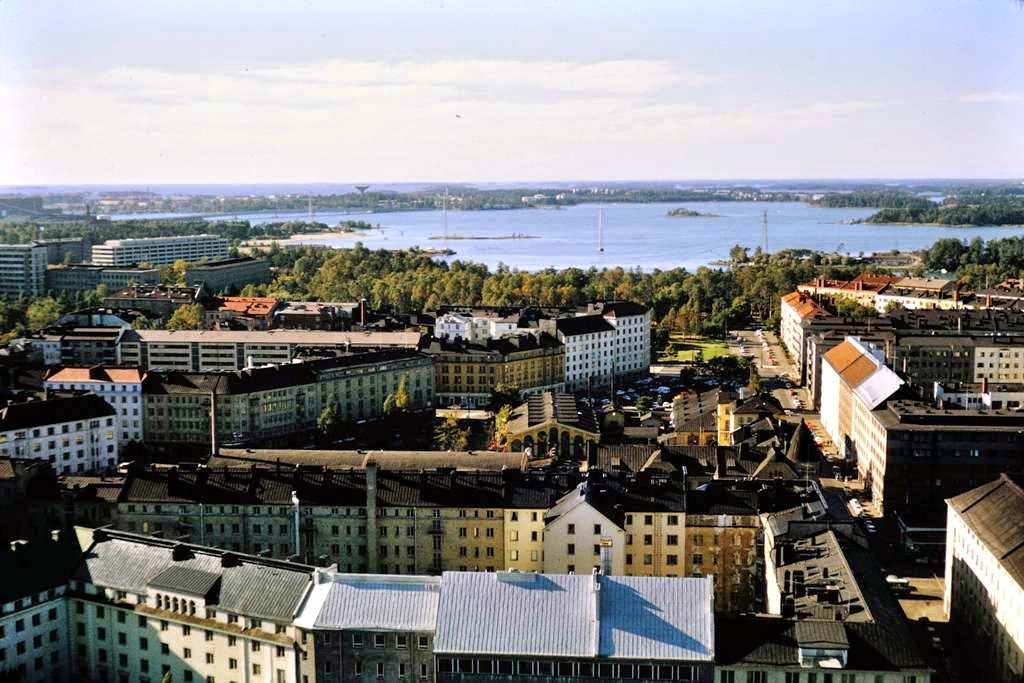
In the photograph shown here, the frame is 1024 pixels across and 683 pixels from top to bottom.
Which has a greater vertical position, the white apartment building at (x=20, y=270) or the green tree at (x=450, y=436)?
the white apartment building at (x=20, y=270)

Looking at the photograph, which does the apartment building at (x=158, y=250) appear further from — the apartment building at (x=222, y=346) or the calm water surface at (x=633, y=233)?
the apartment building at (x=222, y=346)

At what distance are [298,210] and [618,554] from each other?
5967 inches

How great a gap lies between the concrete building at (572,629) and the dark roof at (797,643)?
268mm

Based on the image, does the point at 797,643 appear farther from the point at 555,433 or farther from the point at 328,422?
the point at 328,422

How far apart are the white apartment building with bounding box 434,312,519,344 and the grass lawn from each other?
601cm

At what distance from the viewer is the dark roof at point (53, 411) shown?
22.6 m

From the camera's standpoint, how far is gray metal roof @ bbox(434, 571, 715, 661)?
11594 mm

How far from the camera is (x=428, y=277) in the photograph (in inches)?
2076

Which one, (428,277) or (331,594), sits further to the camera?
(428,277)

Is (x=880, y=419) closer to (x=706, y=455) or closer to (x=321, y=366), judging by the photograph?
(x=706, y=455)

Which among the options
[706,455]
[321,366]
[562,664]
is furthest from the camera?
[321,366]

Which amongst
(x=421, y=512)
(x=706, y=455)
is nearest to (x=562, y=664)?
(x=421, y=512)

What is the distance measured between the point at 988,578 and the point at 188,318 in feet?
100

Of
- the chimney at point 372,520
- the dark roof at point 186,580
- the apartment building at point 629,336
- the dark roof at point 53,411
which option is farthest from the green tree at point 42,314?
the dark roof at point 186,580
